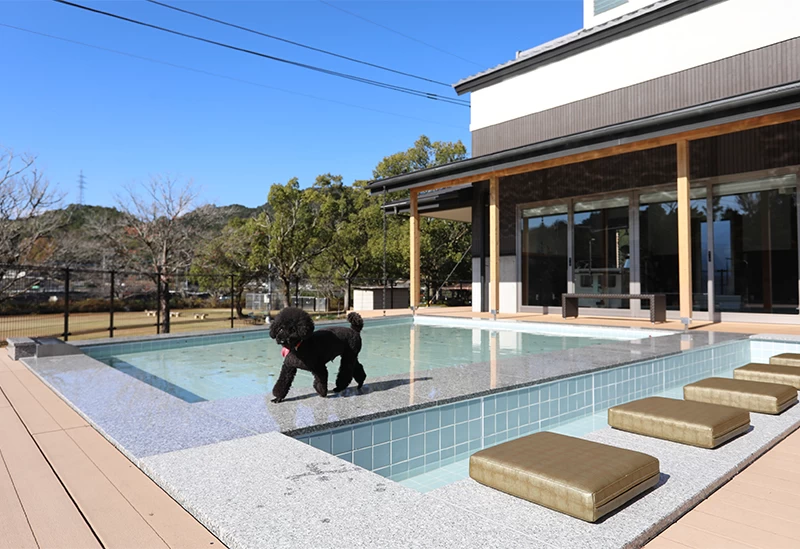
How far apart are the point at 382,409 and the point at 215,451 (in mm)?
1011

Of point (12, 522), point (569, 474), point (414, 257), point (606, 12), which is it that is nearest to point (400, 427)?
point (569, 474)

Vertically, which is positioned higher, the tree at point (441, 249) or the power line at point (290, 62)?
the power line at point (290, 62)

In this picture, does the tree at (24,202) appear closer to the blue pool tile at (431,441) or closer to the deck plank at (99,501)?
the deck plank at (99,501)

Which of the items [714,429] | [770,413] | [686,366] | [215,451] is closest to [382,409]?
[215,451]

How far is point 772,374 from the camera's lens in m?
4.43

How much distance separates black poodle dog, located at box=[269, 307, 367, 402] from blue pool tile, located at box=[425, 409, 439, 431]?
0.67 m

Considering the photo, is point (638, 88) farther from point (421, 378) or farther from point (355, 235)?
point (355, 235)

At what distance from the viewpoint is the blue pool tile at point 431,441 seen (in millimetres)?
3141

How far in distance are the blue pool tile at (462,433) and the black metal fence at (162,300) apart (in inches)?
417

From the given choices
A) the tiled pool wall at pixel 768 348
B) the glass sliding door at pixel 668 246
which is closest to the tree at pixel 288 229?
the glass sliding door at pixel 668 246

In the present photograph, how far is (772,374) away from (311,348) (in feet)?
13.7

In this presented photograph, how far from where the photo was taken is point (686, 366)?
546cm

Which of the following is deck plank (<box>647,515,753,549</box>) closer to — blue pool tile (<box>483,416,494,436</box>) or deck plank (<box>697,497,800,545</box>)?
deck plank (<box>697,497,800,545</box>)

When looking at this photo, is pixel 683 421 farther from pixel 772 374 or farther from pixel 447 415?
pixel 772 374
